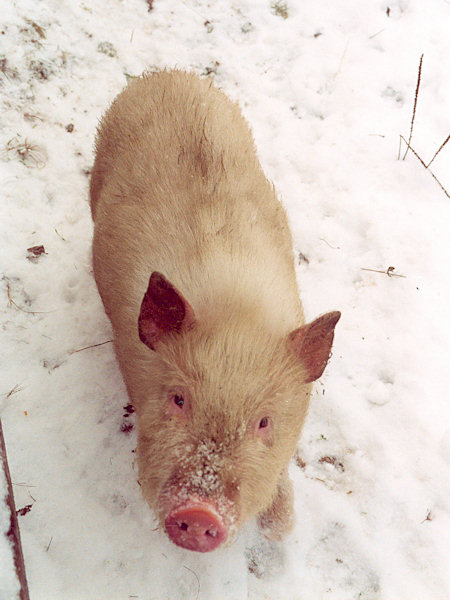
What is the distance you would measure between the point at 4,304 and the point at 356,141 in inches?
129

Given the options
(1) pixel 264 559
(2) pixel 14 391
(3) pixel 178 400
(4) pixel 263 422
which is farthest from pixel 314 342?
(2) pixel 14 391

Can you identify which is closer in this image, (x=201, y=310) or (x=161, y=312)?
(x=161, y=312)

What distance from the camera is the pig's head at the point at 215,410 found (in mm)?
1885

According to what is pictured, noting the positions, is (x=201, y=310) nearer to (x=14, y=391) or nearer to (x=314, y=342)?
(x=314, y=342)

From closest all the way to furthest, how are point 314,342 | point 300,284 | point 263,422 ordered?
point 263,422
point 314,342
point 300,284

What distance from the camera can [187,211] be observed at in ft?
8.59

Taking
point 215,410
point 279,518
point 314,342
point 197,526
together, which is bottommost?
point 279,518

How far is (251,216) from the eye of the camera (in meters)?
2.76

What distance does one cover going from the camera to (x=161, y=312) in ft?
7.01

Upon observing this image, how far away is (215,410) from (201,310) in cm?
54

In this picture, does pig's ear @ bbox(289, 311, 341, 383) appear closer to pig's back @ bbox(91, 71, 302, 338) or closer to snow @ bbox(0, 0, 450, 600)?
pig's back @ bbox(91, 71, 302, 338)

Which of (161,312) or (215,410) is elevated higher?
(161,312)

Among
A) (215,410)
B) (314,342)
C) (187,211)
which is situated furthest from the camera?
(187,211)

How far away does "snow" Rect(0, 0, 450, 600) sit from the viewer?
2914 mm
